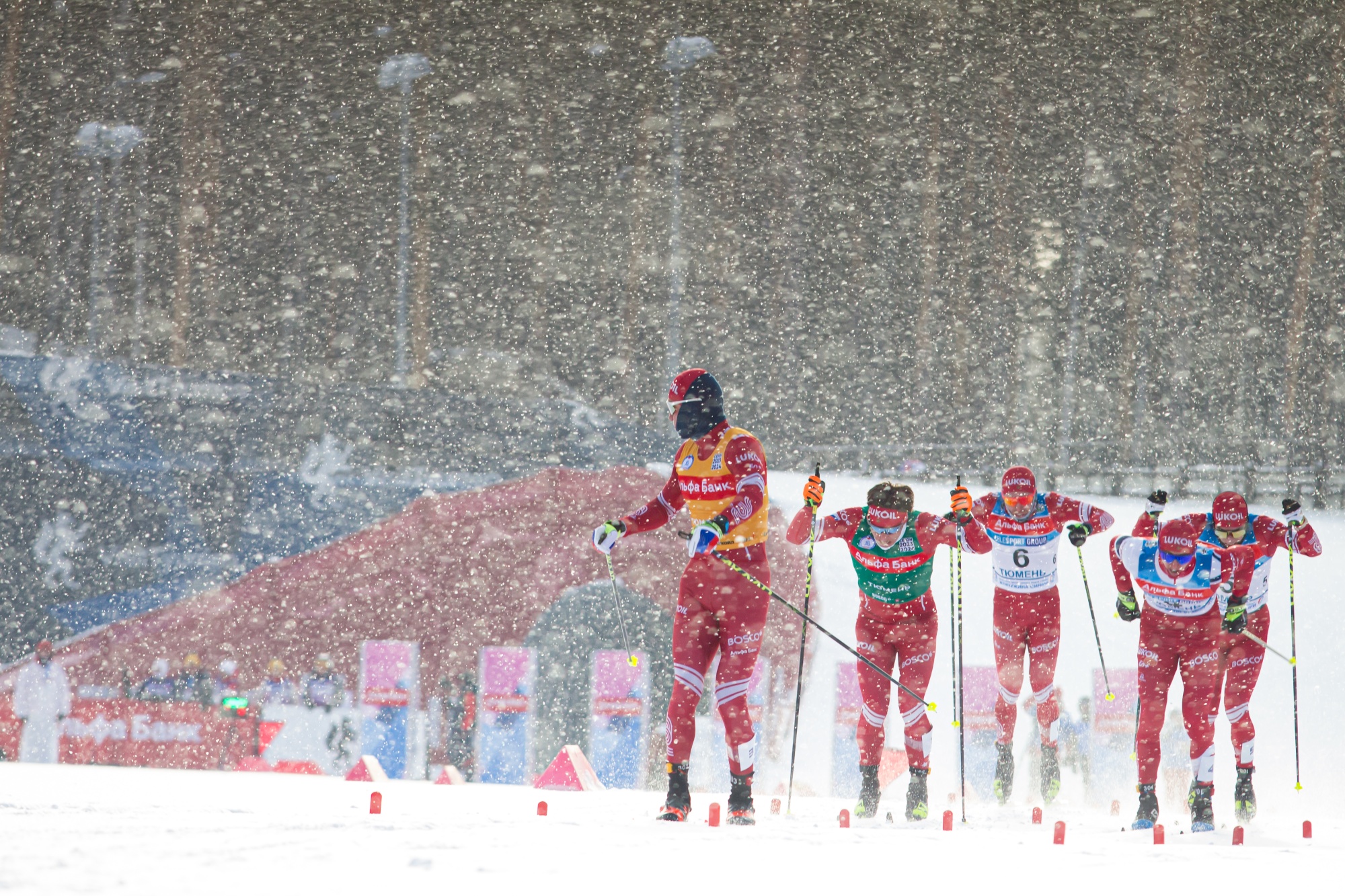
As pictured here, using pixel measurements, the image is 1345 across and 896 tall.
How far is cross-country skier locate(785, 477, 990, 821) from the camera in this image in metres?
4.96

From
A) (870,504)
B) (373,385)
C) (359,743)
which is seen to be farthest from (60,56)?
(870,504)

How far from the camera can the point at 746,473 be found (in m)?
4.10

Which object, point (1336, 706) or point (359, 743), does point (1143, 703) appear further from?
point (359, 743)

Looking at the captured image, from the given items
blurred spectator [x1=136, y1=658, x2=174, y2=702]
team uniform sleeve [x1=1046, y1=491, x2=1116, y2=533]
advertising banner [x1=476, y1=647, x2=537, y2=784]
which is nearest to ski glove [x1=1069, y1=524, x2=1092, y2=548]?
team uniform sleeve [x1=1046, y1=491, x2=1116, y2=533]

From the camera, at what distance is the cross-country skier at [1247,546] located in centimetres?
487

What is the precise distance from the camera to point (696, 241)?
42.1ft

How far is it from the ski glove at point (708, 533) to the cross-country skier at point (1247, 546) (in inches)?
80.8

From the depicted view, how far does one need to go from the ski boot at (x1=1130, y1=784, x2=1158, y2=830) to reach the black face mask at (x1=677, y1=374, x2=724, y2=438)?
2.22m

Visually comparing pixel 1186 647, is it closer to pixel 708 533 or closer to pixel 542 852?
pixel 708 533

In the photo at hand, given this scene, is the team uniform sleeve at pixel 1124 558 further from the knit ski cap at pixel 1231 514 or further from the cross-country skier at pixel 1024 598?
the cross-country skier at pixel 1024 598

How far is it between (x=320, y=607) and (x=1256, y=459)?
863 centimetres

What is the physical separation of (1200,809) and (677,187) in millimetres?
9610

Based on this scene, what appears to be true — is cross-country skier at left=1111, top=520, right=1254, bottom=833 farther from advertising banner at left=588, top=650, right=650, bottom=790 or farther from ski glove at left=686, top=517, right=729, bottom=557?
advertising banner at left=588, top=650, right=650, bottom=790

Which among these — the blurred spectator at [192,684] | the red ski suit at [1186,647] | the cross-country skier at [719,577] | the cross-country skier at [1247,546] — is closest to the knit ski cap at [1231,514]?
the cross-country skier at [1247,546]
